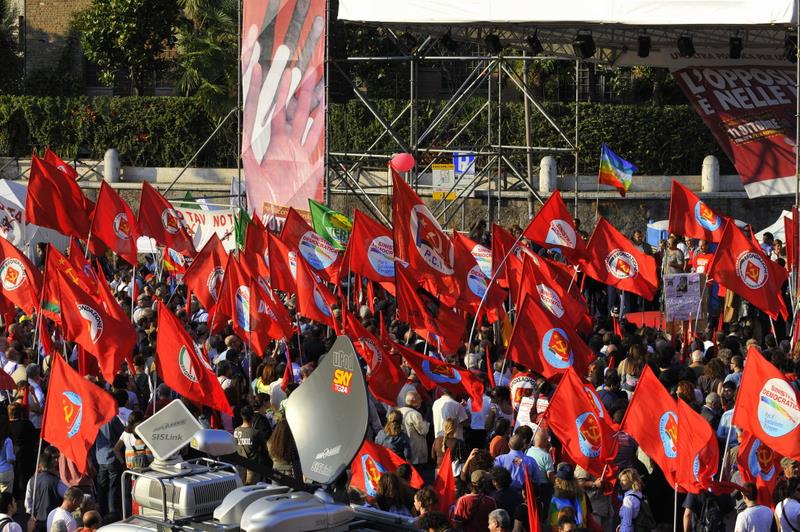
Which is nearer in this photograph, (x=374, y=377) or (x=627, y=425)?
(x=627, y=425)

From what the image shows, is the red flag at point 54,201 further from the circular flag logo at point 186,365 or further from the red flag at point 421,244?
the circular flag logo at point 186,365

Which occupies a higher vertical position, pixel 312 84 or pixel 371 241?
pixel 312 84

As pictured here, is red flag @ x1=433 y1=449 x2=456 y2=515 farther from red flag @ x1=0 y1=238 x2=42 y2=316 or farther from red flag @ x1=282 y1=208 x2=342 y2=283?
red flag @ x1=282 y1=208 x2=342 y2=283

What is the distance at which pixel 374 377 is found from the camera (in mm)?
13719

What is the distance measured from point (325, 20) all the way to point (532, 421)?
39.7ft

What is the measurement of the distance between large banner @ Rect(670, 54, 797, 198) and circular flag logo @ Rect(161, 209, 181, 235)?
8897 mm

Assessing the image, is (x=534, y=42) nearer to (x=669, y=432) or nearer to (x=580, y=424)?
(x=580, y=424)

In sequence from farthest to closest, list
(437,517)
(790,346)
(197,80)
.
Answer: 1. (197,80)
2. (790,346)
3. (437,517)

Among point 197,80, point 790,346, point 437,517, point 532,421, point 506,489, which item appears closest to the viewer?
point 437,517

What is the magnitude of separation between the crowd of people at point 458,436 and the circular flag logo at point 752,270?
76 cm

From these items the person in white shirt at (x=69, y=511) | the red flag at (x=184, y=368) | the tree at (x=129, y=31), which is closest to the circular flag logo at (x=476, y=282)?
the red flag at (x=184, y=368)

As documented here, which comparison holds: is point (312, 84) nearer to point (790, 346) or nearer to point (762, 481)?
point (790, 346)

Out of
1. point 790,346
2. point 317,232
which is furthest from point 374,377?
point 317,232

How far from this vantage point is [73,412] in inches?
477
